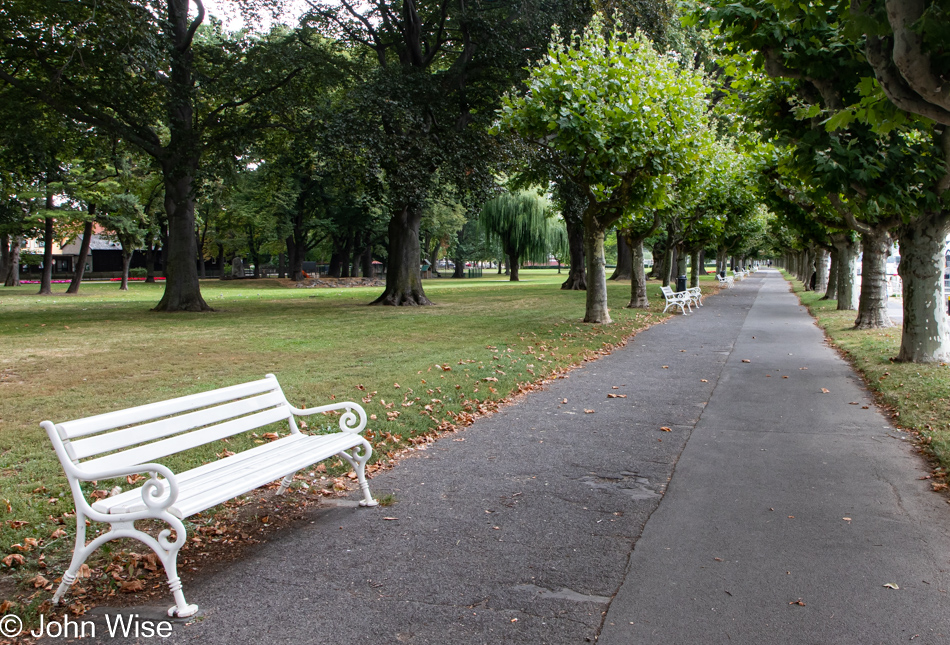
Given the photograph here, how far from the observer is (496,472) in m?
5.56

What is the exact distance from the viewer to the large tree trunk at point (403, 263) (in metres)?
25.7

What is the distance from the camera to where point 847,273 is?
21609mm

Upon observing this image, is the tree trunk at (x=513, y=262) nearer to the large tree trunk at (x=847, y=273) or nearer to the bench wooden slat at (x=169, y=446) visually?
the large tree trunk at (x=847, y=273)

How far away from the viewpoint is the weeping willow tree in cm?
4638

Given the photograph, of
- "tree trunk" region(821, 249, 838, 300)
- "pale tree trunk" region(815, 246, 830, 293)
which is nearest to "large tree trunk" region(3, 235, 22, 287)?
"tree trunk" region(821, 249, 838, 300)

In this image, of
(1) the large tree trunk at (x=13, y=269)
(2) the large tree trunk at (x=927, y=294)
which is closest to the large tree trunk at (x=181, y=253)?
(2) the large tree trunk at (x=927, y=294)

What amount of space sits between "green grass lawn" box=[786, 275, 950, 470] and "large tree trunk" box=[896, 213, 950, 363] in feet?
1.26

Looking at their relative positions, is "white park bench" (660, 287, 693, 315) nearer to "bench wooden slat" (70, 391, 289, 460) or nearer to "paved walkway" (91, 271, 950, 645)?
"paved walkway" (91, 271, 950, 645)

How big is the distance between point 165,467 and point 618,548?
263 cm

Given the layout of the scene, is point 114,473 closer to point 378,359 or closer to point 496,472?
point 496,472

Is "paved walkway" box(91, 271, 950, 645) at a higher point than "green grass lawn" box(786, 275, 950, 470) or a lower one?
lower

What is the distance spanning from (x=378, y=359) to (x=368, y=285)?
39.3m

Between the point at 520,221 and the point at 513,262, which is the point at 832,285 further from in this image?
the point at 513,262

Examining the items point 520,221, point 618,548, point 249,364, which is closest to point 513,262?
point 520,221
